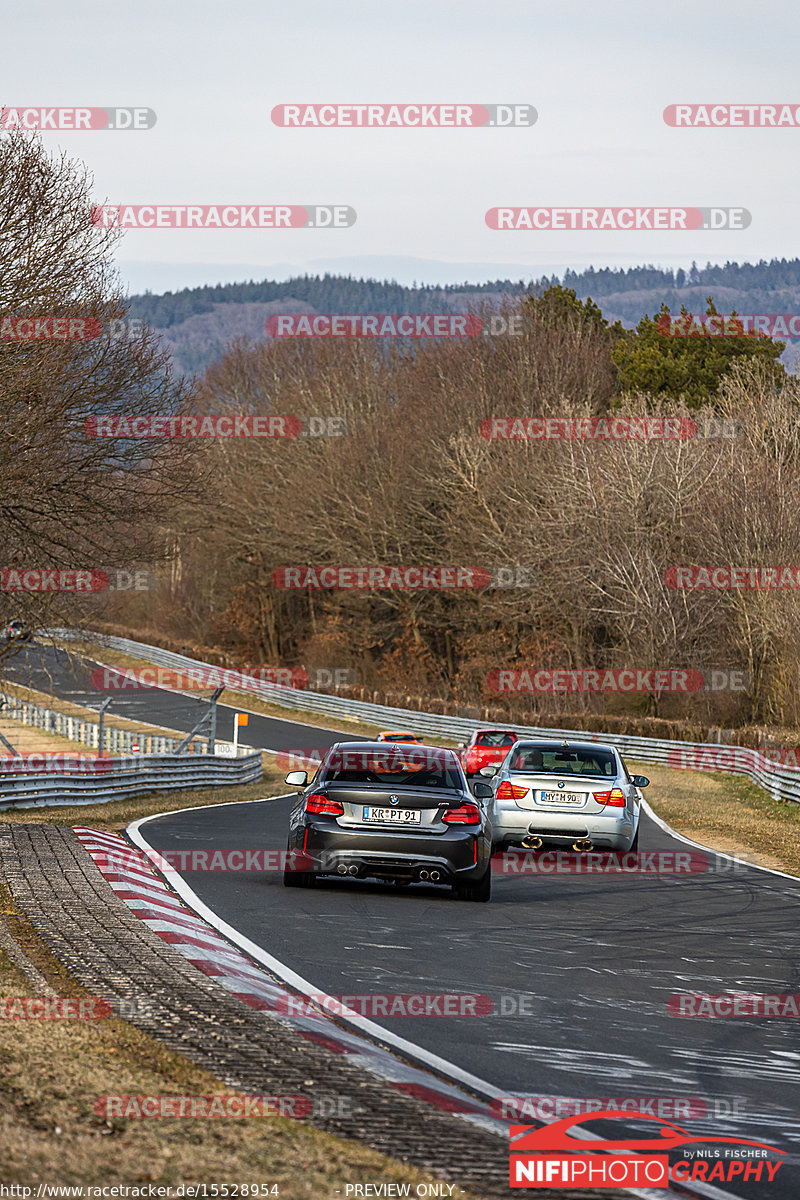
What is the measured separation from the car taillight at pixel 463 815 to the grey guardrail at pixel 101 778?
10220 millimetres

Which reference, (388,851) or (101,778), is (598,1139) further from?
(101,778)

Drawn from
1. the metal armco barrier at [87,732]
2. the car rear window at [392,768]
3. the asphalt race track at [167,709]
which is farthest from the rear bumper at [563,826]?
the asphalt race track at [167,709]

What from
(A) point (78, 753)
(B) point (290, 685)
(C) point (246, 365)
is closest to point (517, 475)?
Answer: (B) point (290, 685)

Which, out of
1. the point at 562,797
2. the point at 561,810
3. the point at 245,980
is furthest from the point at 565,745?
the point at 245,980

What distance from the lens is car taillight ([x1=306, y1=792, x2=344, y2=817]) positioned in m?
12.4

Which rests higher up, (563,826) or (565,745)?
(565,745)

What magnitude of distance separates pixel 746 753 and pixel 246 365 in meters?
52.7

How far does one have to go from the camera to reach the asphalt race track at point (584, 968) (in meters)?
6.54

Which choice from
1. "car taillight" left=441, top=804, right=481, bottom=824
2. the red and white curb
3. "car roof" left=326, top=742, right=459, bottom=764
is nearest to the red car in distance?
the red and white curb

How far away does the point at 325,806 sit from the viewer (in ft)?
40.9

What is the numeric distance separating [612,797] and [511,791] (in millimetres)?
1161

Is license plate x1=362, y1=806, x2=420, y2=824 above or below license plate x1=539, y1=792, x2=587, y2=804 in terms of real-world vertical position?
above

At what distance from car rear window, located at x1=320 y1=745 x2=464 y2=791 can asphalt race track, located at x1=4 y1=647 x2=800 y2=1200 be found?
1060 millimetres

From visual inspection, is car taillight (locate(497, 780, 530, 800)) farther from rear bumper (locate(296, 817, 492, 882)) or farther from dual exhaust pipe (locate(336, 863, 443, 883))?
dual exhaust pipe (locate(336, 863, 443, 883))
